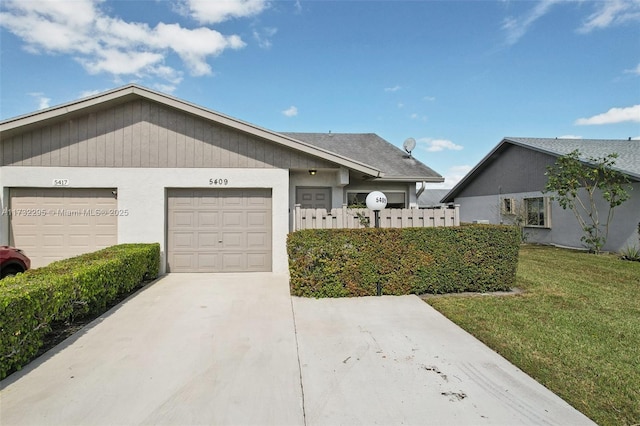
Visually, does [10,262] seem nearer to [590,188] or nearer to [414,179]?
[414,179]

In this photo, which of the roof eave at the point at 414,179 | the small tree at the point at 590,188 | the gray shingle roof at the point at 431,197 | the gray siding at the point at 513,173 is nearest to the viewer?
the roof eave at the point at 414,179

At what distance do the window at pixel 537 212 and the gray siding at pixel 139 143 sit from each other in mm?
13910

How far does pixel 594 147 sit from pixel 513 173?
140 inches

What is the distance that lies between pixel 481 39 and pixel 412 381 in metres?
10.9

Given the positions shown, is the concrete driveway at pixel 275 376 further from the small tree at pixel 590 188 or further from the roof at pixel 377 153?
the small tree at pixel 590 188

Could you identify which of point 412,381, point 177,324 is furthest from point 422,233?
point 177,324

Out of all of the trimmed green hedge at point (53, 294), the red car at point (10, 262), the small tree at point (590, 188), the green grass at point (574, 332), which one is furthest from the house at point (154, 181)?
the small tree at point (590, 188)

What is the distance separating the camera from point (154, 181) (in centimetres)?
801

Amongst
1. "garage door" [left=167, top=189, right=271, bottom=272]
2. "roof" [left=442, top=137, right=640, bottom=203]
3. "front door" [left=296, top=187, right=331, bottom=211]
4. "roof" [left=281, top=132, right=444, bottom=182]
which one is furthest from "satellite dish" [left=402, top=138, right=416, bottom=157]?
"roof" [left=442, top=137, right=640, bottom=203]

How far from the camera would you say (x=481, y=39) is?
32.8 feet

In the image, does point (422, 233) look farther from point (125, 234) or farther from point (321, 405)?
point (125, 234)

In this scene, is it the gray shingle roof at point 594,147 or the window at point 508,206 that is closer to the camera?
the gray shingle roof at point 594,147

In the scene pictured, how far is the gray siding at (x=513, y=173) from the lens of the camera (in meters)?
15.4

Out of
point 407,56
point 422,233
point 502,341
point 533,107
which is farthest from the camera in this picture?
point 533,107
